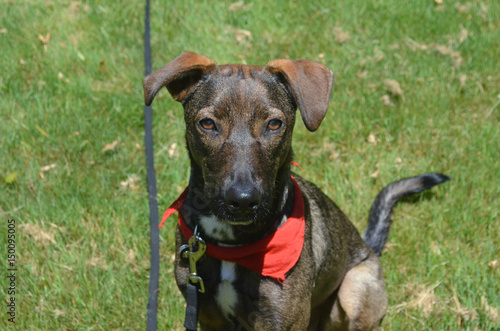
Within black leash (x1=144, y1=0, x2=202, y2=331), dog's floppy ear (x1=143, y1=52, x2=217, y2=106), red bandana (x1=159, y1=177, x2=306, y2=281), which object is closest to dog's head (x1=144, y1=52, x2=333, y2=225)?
dog's floppy ear (x1=143, y1=52, x2=217, y2=106)

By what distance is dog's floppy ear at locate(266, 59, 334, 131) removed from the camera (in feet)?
10.2

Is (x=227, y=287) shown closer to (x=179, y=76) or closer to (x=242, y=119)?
(x=242, y=119)

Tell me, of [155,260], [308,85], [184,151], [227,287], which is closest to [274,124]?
[308,85]

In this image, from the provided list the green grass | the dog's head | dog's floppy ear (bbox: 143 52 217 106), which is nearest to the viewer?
the dog's head

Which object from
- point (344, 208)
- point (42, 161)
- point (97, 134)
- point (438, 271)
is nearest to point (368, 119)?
point (344, 208)

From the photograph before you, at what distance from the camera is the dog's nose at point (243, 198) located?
2.86 meters

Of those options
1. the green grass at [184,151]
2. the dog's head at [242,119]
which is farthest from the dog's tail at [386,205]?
the dog's head at [242,119]

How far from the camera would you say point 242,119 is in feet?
10.2

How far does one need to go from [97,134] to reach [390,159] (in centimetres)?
303

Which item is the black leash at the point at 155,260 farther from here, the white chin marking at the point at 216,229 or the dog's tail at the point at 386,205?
the dog's tail at the point at 386,205

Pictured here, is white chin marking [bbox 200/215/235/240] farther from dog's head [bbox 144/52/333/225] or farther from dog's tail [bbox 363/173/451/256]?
dog's tail [bbox 363/173/451/256]

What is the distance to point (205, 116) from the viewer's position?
10.3 ft

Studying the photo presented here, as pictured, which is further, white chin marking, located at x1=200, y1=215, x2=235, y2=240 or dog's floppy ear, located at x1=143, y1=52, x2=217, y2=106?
white chin marking, located at x1=200, y1=215, x2=235, y2=240

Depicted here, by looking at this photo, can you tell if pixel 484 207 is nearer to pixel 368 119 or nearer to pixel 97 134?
pixel 368 119
